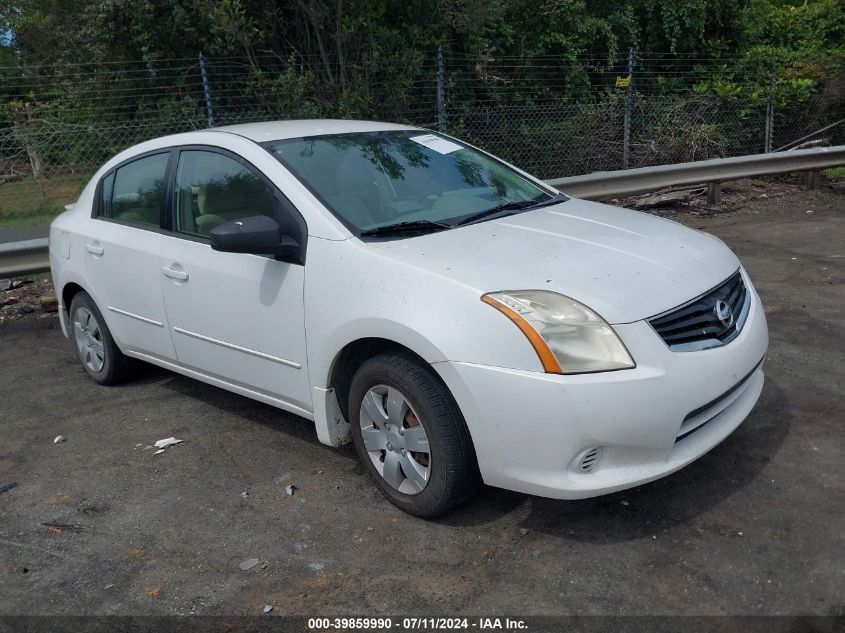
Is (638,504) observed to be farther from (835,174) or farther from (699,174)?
(835,174)

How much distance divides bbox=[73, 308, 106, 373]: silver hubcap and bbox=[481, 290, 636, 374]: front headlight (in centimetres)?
322

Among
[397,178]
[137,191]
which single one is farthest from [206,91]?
[397,178]

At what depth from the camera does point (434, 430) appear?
129 inches

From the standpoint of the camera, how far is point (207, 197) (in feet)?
14.6

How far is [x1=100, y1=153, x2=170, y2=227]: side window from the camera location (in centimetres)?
474

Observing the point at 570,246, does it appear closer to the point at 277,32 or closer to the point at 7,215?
the point at 277,32

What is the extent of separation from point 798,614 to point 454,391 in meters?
1.40

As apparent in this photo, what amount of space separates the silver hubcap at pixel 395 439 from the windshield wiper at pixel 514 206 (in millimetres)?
957

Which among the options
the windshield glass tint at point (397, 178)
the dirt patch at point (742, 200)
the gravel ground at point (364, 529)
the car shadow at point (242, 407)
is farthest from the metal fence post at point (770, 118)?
the car shadow at point (242, 407)

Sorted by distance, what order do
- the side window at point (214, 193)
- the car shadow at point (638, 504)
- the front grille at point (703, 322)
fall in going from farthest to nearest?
the side window at point (214, 193), the car shadow at point (638, 504), the front grille at point (703, 322)

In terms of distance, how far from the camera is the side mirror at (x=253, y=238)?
370 cm

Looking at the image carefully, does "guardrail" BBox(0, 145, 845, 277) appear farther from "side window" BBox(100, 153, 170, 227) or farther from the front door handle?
the front door handle

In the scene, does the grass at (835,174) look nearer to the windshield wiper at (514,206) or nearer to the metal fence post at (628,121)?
the metal fence post at (628,121)

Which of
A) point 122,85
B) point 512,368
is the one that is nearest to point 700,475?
point 512,368
